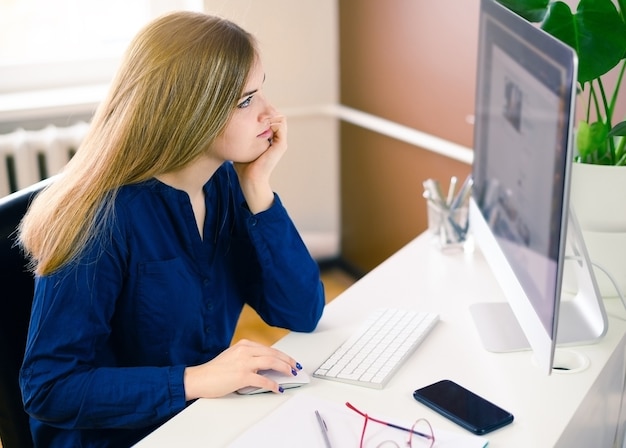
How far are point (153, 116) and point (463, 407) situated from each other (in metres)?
0.62

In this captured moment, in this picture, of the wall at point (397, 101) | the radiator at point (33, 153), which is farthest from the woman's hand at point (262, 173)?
the radiator at point (33, 153)

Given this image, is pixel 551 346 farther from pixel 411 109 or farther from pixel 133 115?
pixel 411 109

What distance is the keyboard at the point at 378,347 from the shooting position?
1192 mm

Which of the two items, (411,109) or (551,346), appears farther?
(411,109)

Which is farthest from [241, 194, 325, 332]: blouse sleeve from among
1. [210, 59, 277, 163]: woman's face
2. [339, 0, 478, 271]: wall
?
[339, 0, 478, 271]: wall

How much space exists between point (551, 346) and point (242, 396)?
43 centimetres

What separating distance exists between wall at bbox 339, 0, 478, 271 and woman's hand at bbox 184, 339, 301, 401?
48.1 inches

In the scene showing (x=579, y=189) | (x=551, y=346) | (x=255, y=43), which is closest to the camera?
(x=551, y=346)

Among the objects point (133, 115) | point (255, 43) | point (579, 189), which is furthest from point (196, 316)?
point (579, 189)

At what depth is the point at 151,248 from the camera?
1.25 meters

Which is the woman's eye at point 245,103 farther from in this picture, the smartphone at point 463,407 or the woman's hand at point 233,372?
the smartphone at point 463,407

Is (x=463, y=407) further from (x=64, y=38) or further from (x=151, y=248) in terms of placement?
(x=64, y=38)

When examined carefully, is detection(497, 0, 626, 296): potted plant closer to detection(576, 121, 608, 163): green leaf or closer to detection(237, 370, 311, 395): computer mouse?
detection(576, 121, 608, 163): green leaf

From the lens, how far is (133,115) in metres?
1.20
